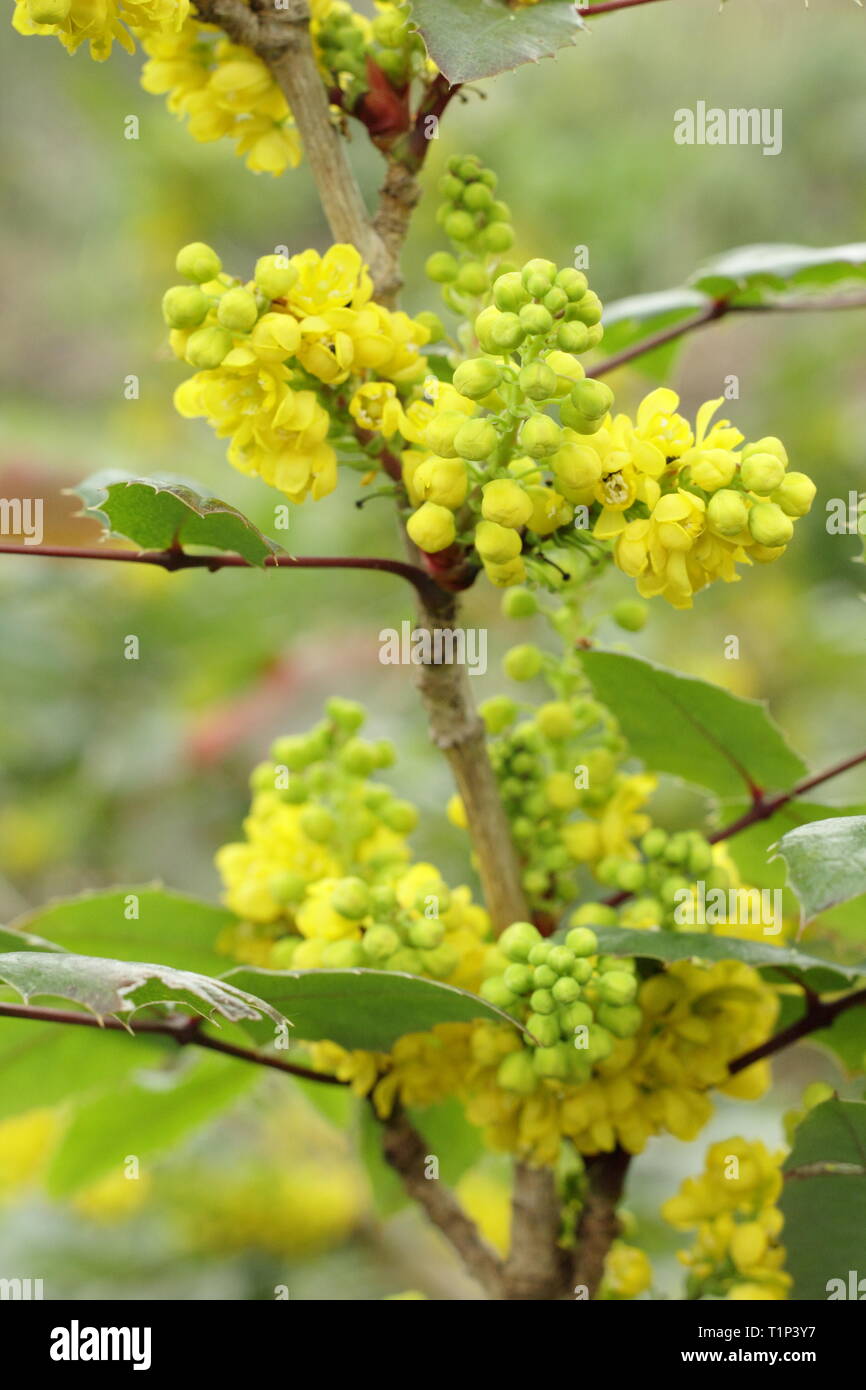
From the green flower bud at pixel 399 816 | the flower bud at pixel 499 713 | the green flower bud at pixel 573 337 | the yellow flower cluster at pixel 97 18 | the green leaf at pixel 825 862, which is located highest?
the yellow flower cluster at pixel 97 18

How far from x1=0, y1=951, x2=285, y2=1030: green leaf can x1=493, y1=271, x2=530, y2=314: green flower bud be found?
0.31 m

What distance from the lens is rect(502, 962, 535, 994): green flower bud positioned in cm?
64

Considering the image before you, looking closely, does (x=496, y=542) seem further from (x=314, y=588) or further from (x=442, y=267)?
(x=314, y=588)

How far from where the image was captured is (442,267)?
69 centimetres

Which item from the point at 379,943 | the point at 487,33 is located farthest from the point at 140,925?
the point at 487,33

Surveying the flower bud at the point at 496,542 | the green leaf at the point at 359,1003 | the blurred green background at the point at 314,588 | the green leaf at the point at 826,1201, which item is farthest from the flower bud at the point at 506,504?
the blurred green background at the point at 314,588

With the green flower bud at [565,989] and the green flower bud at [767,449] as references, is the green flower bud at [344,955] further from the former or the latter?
the green flower bud at [767,449]

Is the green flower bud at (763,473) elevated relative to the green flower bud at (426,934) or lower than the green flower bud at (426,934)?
elevated

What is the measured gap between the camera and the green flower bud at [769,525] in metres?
0.55

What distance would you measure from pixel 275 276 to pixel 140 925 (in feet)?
1.40

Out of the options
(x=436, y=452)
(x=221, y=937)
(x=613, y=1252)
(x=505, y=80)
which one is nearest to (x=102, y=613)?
(x=221, y=937)

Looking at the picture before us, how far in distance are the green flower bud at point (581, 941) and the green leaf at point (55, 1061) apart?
342 millimetres

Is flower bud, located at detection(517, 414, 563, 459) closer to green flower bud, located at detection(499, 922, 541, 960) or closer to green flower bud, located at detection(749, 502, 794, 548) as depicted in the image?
green flower bud, located at detection(749, 502, 794, 548)

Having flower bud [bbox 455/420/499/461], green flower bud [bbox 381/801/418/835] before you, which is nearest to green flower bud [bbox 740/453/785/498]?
flower bud [bbox 455/420/499/461]
